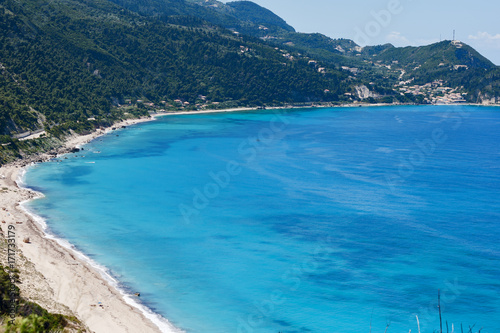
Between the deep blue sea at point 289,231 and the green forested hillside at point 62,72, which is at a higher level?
the green forested hillside at point 62,72

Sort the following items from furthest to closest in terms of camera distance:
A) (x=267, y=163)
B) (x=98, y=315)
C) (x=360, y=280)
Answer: (x=267, y=163) → (x=360, y=280) → (x=98, y=315)

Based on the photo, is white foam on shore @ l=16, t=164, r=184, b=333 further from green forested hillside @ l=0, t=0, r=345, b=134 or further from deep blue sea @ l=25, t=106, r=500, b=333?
green forested hillside @ l=0, t=0, r=345, b=134

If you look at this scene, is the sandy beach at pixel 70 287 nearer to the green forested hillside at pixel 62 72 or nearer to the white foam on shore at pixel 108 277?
the white foam on shore at pixel 108 277

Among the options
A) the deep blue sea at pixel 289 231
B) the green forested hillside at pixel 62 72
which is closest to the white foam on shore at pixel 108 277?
the deep blue sea at pixel 289 231

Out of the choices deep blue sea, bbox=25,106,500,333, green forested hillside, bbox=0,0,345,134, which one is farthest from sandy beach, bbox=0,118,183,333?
green forested hillside, bbox=0,0,345,134

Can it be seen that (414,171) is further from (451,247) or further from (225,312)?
(225,312)

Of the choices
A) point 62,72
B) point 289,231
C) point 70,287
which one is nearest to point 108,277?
point 70,287

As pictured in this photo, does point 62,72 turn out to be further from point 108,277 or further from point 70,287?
point 70,287

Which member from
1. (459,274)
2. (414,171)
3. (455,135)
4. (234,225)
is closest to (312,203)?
(234,225)
